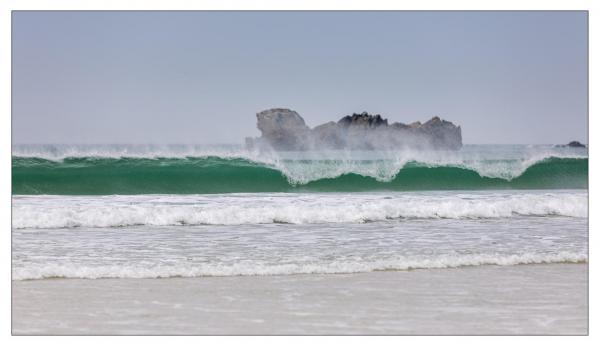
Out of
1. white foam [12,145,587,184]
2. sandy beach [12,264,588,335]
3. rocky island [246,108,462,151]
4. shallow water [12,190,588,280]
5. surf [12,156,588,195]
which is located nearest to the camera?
sandy beach [12,264,588,335]

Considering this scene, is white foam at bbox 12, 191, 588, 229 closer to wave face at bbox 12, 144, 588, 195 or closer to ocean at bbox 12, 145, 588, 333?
ocean at bbox 12, 145, 588, 333

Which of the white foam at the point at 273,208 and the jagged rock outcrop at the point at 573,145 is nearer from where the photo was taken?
the jagged rock outcrop at the point at 573,145

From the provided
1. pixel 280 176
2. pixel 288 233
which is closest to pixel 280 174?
pixel 280 176

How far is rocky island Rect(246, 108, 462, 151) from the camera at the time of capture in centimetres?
731

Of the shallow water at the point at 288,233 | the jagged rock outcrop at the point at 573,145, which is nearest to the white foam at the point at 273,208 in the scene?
the shallow water at the point at 288,233

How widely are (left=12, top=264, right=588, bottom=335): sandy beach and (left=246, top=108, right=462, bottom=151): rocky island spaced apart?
10.1 ft

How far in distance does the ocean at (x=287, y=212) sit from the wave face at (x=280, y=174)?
2cm

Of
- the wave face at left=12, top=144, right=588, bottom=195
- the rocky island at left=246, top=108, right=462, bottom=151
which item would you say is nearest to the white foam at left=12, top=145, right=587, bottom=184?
the wave face at left=12, top=144, right=588, bottom=195

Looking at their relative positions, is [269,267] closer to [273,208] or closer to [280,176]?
[273,208]

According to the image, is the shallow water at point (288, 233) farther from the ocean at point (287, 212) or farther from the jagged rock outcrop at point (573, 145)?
the jagged rock outcrop at point (573, 145)

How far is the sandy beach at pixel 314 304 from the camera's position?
337 cm

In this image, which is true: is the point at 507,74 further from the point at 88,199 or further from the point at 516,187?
the point at 88,199

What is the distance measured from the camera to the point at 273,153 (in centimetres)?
874
